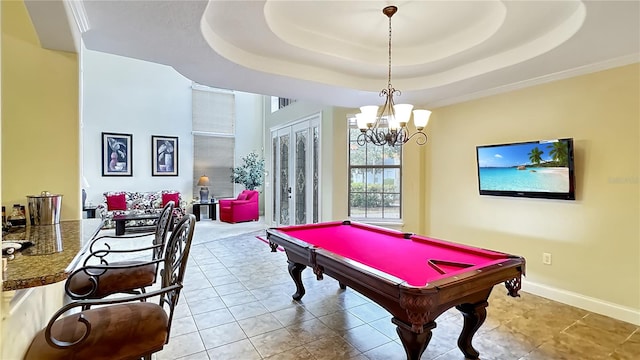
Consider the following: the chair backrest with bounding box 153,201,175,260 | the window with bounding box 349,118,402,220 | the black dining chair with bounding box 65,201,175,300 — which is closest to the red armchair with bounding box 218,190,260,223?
the window with bounding box 349,118,402,220

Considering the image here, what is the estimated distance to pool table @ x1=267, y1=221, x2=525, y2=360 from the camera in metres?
1.81

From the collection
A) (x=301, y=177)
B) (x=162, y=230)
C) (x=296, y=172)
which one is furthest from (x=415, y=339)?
(x=296, y=172)

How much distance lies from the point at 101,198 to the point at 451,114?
8.03 m

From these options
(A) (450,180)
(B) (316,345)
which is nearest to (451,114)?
(A) (450,180)

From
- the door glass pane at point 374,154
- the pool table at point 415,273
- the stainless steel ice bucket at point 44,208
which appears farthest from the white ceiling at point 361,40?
the pool table at point 415,273

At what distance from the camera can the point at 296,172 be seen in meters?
6.54

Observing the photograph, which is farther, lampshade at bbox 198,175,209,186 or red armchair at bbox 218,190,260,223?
lampshade at bbox 198,175,209,186

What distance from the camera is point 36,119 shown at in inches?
91.9

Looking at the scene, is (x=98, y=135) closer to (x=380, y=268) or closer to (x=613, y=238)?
(x=380, y=268)

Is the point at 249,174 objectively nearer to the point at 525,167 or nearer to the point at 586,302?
the point at 525,167

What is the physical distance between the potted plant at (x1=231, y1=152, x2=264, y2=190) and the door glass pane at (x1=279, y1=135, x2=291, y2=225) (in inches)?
102

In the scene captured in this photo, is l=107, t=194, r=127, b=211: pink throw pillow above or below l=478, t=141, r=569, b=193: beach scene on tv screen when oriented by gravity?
below

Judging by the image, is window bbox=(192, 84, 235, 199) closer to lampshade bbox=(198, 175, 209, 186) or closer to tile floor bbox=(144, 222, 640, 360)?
lampshade bbox=(198, 175, 209, 186)

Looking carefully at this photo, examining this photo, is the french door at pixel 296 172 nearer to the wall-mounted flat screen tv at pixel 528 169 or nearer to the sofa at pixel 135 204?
the sofa at pixel 135 204
